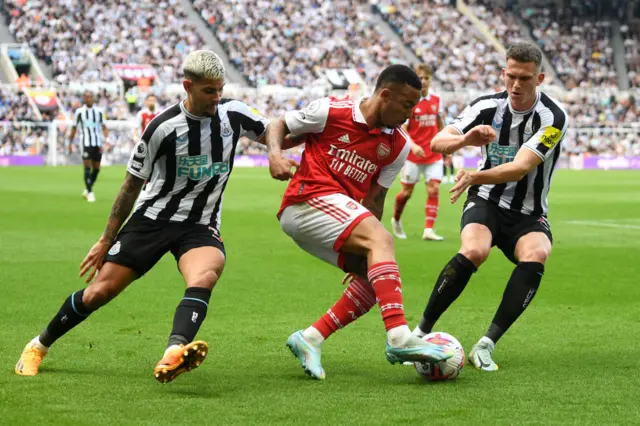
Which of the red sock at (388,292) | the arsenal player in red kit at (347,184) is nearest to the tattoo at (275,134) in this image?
the arsenal player in red kit at (347,184)

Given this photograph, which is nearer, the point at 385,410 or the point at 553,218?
the point at 385,410

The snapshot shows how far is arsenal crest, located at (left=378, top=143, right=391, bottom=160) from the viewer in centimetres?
631

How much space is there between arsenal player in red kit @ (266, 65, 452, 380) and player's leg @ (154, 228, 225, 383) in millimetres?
547

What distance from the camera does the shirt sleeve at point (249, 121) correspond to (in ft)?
20.9

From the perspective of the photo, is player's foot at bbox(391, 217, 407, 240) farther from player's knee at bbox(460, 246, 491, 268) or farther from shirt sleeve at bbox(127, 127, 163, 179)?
shirt sleeve at bbox(127, 127, 163, 179)

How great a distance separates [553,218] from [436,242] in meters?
5.05

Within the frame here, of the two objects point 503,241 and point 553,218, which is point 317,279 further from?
point 553,218

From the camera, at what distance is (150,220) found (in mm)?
6188

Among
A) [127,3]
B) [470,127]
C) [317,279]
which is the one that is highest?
[470,127]

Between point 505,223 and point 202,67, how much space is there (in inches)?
92.2

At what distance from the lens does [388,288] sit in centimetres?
578

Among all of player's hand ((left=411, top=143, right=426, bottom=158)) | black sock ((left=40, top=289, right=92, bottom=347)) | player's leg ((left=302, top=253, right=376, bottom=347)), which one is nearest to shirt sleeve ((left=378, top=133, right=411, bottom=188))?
player's leg ((left=302, top=253, right=376, bottom=347))

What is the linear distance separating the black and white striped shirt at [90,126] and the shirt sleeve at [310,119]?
16731mm

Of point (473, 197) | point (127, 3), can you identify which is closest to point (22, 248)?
point (473, 197)
